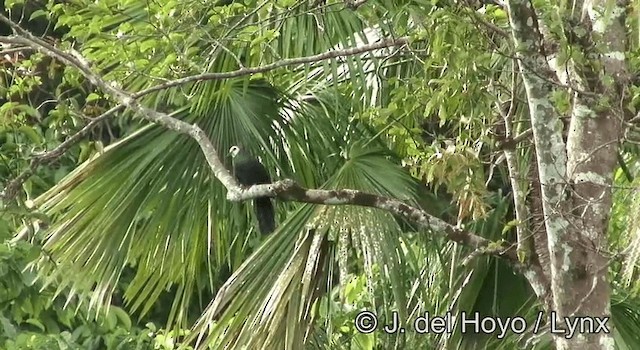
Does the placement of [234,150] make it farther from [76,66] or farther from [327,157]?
[76,66]

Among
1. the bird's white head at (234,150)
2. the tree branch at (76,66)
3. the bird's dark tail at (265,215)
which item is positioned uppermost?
the tree branch at (76,66)

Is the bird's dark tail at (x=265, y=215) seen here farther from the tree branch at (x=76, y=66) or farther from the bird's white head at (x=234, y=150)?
the tree branch at (x=76, y=66)

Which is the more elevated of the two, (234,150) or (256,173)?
(234,150)

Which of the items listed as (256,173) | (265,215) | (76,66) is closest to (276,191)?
(76,66)

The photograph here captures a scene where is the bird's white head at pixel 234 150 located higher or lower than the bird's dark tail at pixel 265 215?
higher

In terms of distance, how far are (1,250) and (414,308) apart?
1.27 m

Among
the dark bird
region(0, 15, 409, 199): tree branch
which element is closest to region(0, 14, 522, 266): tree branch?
region(0, 15, 409, 199): tree branch

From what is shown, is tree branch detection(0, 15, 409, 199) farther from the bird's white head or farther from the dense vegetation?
the bird's white head

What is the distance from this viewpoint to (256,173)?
9.60 feet

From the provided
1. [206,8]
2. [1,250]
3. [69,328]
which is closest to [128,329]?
[69,328]

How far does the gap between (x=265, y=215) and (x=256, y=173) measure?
20 centimetres

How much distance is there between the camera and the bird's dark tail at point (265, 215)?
2750 mm

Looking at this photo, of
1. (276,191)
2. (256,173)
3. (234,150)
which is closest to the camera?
(276,191)

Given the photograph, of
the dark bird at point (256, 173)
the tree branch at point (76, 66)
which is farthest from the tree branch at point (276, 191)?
the dark bird at point (256, 173)
